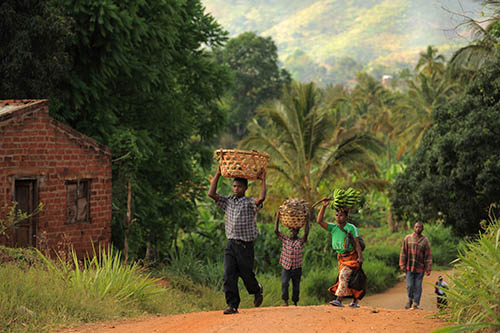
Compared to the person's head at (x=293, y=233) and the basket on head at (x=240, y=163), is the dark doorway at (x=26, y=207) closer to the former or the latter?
the person's head at (x=293, y=233)

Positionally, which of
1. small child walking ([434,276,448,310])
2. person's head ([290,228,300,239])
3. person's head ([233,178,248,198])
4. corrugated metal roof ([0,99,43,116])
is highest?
corrugated metal roof ([0,99,43,116])

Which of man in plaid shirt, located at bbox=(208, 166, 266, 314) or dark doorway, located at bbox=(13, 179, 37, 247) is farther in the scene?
dark doorway, located at bbox=(13, 179, 37, 247)

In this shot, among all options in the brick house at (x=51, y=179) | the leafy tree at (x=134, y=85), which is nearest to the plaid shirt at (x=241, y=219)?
the brick house at (x=51, y=179)

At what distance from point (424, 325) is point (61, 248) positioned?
29.5ft

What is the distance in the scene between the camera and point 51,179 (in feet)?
42.2

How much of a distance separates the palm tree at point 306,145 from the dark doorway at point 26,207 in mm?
9297

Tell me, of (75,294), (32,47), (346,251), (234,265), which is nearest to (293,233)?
(346,251)

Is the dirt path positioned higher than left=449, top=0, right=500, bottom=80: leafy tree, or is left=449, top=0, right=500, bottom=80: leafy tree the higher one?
left=449, top=0, right=500, bottom=80: leafy tree

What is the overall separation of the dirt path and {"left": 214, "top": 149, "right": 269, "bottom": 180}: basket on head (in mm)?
1684

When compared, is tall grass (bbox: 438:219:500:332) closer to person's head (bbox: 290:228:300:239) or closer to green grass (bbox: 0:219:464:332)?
person's head (bbox: 290:228:300:239)

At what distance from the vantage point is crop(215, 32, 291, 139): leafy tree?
50.1 metres

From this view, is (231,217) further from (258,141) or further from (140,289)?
(258,141)

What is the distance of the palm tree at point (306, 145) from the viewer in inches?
818

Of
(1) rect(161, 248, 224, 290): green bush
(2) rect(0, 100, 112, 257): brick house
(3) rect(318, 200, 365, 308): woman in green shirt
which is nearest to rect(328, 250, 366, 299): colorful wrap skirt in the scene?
(3) rect(318, 200, 365, 308): woman in green shirt
